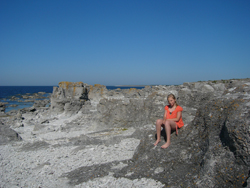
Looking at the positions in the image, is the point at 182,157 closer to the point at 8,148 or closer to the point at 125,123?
the point at 125,123

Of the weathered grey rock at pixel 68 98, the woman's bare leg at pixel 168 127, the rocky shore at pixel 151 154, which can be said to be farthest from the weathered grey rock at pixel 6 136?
the woman's bare leg at pixel 168 127

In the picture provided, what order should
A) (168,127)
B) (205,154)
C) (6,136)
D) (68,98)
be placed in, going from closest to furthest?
(205,154) → (168,127) → (6,136) → (68,98)

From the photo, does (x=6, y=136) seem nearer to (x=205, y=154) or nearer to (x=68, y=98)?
(x=68, y=98)

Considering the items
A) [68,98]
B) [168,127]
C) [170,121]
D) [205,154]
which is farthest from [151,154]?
[68,98]

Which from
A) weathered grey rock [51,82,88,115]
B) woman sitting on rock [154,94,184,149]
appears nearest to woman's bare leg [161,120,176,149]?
woman sitting on rock [154,94,184,149]

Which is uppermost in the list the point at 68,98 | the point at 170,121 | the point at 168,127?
the point at 170,121

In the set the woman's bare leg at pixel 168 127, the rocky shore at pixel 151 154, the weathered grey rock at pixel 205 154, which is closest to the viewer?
the weathered grey rock at pixel 205 154

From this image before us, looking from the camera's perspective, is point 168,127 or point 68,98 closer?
point 168,127

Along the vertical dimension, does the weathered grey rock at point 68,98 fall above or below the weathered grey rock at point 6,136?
above

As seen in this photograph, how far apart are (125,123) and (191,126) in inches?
240

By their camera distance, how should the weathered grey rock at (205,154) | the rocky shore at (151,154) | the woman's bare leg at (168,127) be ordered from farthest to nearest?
the woman's bare leg at (168,127)
the rocky shore at (151,154)
the weathered grey rock at (205,154)

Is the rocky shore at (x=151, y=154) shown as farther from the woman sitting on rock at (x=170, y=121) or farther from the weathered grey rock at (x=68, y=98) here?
the weathered grey rock at (x=68, y=98)

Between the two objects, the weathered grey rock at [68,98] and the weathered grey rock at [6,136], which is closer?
the weathered grey rock at [6,136]

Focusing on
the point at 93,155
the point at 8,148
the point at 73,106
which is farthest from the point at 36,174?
the point at 73,106
